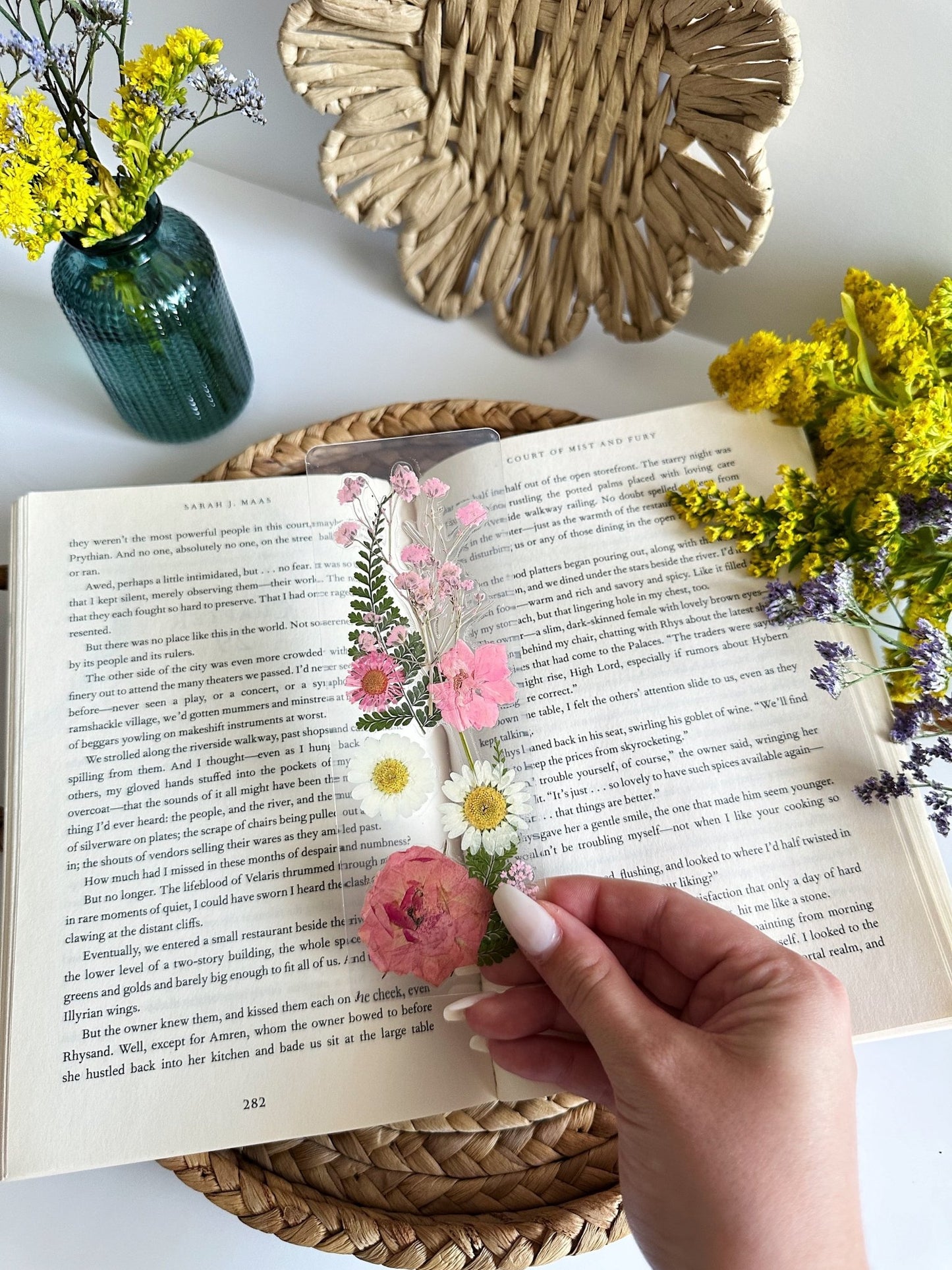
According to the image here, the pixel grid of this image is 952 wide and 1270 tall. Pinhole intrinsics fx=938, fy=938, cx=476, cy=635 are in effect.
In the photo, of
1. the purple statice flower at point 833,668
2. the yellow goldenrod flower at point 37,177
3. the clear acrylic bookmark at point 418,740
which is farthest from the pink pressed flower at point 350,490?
the purple statice flower at point 833,668

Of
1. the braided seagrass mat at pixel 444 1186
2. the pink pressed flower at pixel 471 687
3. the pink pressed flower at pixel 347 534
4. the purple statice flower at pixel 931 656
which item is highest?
the pink pressed flower at pixel 347 534

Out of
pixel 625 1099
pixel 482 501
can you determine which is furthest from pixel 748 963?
pixel 482 501

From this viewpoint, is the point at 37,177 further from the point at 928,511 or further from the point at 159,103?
the point at 928,511

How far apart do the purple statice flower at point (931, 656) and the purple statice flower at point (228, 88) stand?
56 centimetres

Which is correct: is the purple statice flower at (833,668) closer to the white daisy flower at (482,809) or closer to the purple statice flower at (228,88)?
the white daisy flower at (482,809)

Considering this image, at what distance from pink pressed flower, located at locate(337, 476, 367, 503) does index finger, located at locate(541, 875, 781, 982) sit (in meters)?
0.30

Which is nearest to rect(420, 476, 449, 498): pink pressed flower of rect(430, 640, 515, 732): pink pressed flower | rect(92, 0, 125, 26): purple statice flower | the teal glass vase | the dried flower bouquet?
the dried flower bouquet

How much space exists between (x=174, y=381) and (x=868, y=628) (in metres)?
0.58

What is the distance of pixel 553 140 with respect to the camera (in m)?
0.75

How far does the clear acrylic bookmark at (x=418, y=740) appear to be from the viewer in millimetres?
601

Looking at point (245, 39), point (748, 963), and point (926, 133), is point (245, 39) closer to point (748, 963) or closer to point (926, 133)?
point (926, 133)

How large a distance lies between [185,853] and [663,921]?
32 centimetres

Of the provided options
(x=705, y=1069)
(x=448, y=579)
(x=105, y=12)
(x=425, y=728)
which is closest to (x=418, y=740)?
(x=425, y=728)

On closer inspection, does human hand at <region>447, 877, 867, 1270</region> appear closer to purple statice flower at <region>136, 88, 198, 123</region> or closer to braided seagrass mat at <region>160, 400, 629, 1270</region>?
braided seagrass mat at <region>160, 400, 629, 1270</region>
